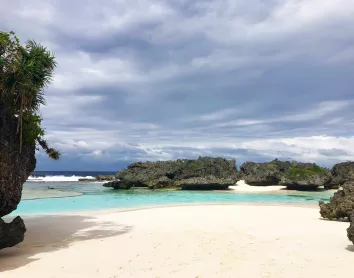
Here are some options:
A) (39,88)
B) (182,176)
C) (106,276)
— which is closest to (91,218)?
(39,88)

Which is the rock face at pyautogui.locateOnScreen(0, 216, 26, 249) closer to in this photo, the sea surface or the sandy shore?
the sandy shore

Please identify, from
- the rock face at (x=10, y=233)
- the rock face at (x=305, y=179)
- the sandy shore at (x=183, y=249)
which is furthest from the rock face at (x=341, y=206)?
the rock face at (x=305, y=179)

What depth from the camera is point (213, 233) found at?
13055 mm

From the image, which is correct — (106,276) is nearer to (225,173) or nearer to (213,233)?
(213,233)

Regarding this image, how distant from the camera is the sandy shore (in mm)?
A: 8352

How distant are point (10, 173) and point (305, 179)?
3947cm

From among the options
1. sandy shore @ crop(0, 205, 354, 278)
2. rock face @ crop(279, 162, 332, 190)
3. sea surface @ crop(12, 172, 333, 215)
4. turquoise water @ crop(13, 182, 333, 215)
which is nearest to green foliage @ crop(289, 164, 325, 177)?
rock face @ crop(279, 162, 332, 190)

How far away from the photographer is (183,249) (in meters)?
10.5

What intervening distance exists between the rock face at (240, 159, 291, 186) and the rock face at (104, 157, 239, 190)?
89.0 inches

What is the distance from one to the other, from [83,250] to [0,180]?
3503 millimetres

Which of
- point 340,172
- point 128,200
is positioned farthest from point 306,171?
point 128,200

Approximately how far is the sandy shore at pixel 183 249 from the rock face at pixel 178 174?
30.8 m

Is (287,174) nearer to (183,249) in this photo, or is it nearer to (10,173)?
(183,249)

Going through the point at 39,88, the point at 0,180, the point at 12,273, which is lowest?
the point at 12,273
